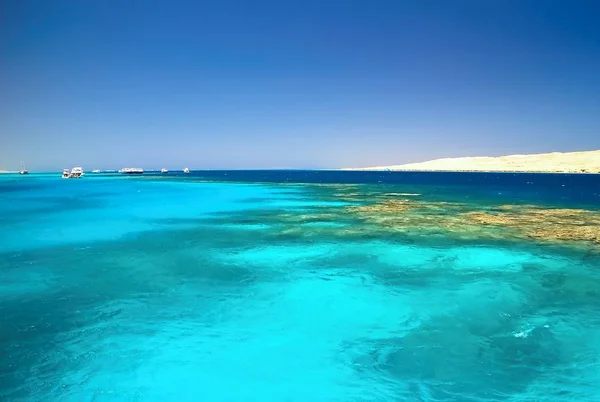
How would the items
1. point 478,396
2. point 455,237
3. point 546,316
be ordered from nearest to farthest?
point 478,396, point 546,316, point 455,237

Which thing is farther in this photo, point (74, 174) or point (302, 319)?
point (74, 174)

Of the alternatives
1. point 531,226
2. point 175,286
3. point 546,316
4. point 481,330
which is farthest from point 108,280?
point 531,226

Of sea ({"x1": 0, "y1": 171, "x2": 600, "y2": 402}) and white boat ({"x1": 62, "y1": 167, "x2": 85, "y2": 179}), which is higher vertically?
white boat ({"x1": 62, "y1": 167, "x2": 85, "y2": 179})

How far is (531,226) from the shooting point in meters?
28.6

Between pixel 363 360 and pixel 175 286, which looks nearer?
pixel 363 360

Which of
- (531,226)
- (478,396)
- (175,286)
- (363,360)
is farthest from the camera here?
(531,226)

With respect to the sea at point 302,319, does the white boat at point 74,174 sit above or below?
above

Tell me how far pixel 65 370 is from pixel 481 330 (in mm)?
10232

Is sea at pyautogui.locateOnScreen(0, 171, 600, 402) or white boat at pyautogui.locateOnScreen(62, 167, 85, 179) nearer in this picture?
sea at pyautogui.locateOnScreen(0, 171, 600, 402)

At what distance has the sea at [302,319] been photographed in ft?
26.7

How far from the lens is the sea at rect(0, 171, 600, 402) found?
26.7ft

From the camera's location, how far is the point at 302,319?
11711 mm

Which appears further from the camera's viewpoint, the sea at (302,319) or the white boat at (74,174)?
the white boat at (74,174)

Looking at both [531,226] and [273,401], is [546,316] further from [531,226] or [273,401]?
[531,226]
